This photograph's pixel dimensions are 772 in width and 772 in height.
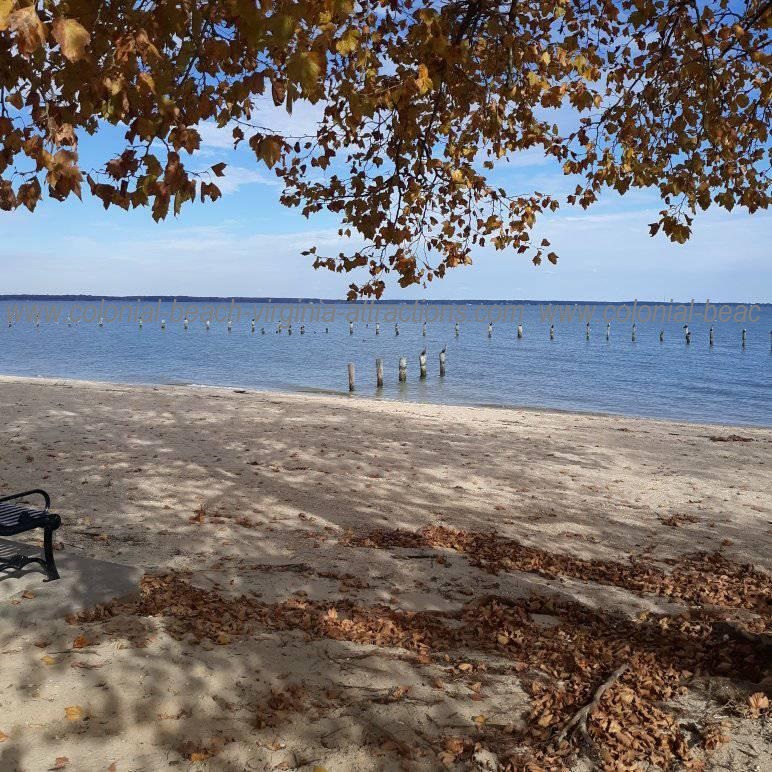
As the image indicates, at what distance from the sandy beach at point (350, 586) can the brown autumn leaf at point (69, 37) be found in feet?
10.00

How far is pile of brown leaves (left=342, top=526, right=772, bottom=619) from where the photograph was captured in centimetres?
555

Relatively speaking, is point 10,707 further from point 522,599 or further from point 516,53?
point 516,53

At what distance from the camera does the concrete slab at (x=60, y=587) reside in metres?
4.41

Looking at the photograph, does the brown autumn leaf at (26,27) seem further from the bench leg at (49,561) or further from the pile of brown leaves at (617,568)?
the pile of brown leaves at (617,568)

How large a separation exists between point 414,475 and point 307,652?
582 centimetres

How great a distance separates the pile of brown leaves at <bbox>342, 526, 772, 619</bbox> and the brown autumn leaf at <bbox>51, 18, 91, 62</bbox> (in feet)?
16.7

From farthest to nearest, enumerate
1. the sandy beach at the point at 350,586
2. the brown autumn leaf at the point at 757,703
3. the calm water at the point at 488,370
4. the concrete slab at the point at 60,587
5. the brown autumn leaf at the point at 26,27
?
the calm water at the point at 488,370 → the concrete slab at the point at 60,587 → the brown autumn leaf at the point at 757,703 → the sandy beach at the point at 350,586 → the brown autumn leaf at the point at 26,27

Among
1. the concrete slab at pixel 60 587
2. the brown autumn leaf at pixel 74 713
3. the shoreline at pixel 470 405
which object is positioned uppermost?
the concrete slab at pixel 60 587

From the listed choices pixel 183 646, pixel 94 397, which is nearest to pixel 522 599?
pixel 183 646

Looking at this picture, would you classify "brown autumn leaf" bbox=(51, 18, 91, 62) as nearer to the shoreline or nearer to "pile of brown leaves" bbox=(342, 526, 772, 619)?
"pile of brown leaves" bbox=(342, 526, 772, 619)

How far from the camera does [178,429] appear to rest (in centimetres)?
1291

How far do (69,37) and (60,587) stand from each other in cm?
388

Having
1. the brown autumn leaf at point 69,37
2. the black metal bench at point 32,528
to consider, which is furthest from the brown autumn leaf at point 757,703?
the black metal bench at point 32,528

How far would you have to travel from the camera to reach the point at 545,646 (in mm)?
4387
